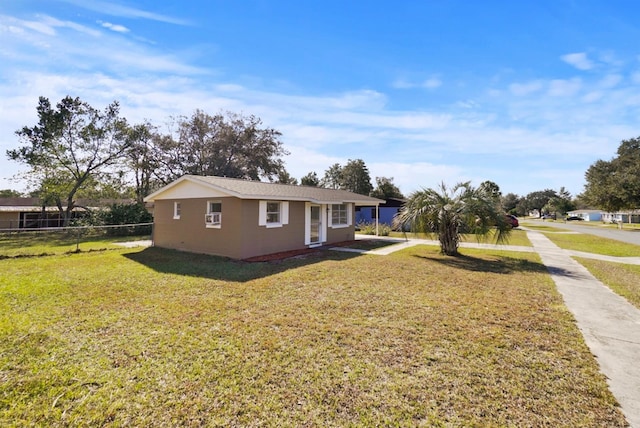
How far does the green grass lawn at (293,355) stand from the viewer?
264cm

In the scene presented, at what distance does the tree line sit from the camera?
77.9 ft

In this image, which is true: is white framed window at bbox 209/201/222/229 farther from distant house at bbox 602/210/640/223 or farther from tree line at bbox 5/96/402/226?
distant house at bbox 602/210/640/223

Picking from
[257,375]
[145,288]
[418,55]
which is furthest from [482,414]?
[418,55]

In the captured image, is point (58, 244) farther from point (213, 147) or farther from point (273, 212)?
point (213, 147)

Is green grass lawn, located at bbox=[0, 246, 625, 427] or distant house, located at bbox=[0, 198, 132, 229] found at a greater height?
distant house, located at bbox=[0, 198, 132, 229]

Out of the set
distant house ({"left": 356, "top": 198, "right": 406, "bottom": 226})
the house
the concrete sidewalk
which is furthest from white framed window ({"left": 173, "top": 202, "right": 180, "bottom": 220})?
distant house ({"left": 356, "top": 198, "right": 406, "bottom": 226})

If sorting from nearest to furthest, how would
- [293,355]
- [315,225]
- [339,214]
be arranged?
[293,355]
[315,225]
[339,214]

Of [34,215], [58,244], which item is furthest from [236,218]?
[34,215]

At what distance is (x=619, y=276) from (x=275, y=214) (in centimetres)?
1097

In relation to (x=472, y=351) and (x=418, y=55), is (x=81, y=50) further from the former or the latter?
(x=472, y=351)

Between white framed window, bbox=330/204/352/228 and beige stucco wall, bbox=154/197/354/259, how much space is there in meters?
1.34

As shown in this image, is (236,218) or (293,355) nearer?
(293,355)

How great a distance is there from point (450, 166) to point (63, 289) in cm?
2204

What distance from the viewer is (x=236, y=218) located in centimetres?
1027
